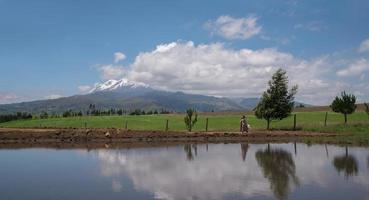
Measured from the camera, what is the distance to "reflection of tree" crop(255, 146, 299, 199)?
53.1ft

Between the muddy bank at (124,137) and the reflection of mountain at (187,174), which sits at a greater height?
the muddy bank at (124,137)

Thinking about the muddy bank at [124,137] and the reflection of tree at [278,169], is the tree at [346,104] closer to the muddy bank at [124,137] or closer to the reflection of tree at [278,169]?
the muddy bank at [124,137]

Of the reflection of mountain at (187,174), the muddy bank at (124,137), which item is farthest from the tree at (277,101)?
the reflection of mountain at (187,174)

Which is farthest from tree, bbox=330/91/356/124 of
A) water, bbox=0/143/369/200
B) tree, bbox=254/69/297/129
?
water, bbox=0/143/369/200

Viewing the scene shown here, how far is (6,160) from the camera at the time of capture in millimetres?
26547

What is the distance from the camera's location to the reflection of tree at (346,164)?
20.6m

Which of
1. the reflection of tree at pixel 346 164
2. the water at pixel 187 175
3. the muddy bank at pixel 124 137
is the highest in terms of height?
the muddy bank at pixel 124 137

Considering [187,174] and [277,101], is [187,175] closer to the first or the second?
[187,174]

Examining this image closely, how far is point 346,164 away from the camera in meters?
23.1

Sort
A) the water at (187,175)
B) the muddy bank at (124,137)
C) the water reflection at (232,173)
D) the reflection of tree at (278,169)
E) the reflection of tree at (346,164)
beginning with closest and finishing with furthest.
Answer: the water at (187,175)
the water reflection at (232,173)
the reflection of tree at (278,169)
the reflection of tree at (346,164)
the muddy bank at (124,137)

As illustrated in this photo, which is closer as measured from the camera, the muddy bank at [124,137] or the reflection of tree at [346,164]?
the reflection of tree at [346,164]

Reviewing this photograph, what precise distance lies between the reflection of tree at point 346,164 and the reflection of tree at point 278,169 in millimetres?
2200

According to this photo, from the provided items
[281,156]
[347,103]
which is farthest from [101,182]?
[347,103]

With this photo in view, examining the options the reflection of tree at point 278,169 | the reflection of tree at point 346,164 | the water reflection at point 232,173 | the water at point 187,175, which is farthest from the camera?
the reflection of tree at point 346,164
